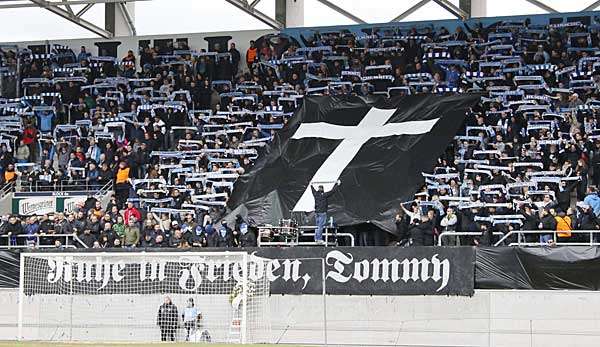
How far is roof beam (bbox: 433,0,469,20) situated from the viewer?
36.1 meters

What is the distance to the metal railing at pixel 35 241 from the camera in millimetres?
26938

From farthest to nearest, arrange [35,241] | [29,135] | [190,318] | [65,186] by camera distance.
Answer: [29,135], [65,186], [35,241], [190,318]

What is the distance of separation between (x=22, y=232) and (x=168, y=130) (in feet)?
19.7

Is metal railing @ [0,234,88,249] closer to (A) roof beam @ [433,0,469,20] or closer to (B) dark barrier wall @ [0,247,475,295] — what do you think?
(B) dark barrier wall @ [0,247,475,295]

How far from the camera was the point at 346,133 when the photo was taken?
30281mm

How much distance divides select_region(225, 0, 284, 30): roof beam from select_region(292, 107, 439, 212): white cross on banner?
739 centimetres

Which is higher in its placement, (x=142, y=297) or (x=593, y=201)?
(x=593, y=201)

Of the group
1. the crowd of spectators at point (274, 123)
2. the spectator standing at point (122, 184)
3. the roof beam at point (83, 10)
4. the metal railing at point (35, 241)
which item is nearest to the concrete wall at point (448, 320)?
the crowd of spectators at point (274, 123)

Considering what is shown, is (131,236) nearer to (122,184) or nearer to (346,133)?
(122,184)

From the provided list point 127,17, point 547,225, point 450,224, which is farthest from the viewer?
point 127,17

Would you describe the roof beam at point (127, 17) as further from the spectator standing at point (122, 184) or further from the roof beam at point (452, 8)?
the roof beam at point (452, 8)

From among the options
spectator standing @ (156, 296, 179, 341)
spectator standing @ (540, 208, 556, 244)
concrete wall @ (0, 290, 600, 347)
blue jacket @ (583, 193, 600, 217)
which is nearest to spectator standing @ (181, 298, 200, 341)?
spectator standing @ (156, 296, 179, 341)

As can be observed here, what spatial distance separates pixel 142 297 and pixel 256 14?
16.5 m

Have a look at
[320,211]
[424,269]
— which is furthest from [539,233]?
[320,211]
